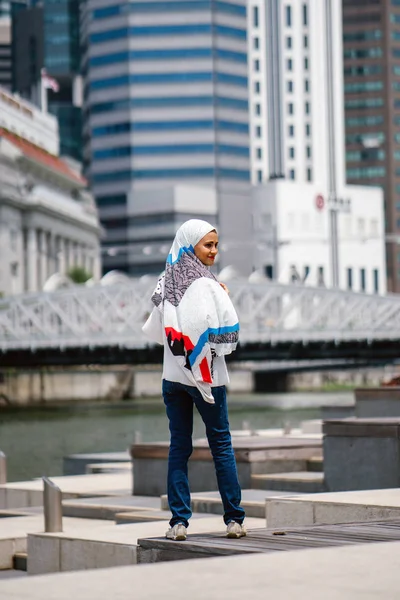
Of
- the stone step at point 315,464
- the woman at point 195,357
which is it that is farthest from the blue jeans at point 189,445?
the stone step at point 315,464

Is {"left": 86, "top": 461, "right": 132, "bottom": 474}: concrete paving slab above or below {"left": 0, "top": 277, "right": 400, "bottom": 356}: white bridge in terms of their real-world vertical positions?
below

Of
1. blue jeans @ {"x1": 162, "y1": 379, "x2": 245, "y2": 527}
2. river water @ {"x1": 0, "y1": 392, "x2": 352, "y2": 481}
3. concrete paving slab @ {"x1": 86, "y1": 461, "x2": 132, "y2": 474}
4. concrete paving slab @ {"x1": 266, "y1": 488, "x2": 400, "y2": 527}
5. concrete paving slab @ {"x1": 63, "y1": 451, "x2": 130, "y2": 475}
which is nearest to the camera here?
blue jeans @ {"x1": 162, "y1": 379, "x2": 245, "y2": 527}

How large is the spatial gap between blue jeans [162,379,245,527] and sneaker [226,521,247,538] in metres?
0.13

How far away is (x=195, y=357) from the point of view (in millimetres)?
10219

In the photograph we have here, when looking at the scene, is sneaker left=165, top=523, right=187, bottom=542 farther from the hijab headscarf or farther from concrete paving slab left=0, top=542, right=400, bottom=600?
concrete paving slab left=0, top=542, right=400, bottom=600

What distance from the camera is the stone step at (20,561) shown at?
14.9 metres

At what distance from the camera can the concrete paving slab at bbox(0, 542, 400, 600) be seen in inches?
298

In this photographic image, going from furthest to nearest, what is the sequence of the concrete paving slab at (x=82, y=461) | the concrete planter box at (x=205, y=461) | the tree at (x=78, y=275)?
the tree at (x=78, y=275) → the concrete paving slab at (x=82, y=461) → the concrete planter box at (x=205, y=461)

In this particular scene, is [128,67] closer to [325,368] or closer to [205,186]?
[205,186]

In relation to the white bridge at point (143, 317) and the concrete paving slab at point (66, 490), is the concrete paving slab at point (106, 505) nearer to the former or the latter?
the concrete paving slab at point (66, 490)

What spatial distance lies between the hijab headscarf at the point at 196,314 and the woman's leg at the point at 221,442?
0.33 ft

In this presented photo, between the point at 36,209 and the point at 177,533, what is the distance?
410 feet

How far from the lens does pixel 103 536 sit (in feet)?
43.8

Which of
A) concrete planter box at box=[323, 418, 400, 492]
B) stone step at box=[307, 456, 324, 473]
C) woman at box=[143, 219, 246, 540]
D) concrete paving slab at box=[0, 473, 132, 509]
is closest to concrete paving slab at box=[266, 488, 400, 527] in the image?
woman at box=[143, 219, 246, 540]
